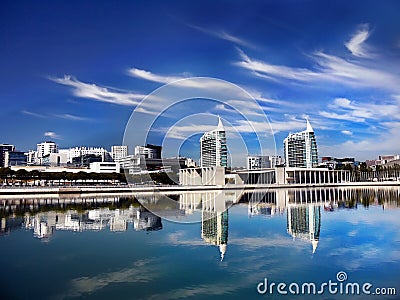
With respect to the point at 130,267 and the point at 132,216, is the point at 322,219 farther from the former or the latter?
the point at 130,267

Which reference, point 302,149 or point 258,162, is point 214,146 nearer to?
point 258,162

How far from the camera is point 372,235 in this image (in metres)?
8.89

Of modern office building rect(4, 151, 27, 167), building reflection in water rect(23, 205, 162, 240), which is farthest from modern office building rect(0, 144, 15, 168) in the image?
building reflection in water rect(23, 205, 162, 240)

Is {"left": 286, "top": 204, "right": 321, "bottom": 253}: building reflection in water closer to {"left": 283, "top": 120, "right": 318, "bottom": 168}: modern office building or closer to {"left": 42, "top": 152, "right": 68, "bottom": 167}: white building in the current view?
{"left": 283, "top": 120, "right": 318, "bottom": 168}: modern office building

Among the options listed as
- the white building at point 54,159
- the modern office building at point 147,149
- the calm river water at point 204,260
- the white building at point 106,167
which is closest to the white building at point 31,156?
the white building at point 54,159

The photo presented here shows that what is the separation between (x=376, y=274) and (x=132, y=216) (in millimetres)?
9756

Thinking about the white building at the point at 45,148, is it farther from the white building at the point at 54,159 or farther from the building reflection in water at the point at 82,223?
the building reflection in water at the point at 82,223

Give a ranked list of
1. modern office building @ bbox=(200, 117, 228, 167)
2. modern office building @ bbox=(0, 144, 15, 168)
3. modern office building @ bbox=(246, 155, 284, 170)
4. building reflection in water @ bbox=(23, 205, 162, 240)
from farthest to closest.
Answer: modern office building @ bbox=(0, 144, 15, 168), modern office building @ bbox=(246, 155, 284, 170), modern office building @ bbox=(200, 117, 228, 167), building reflection in water @ bbox=(23, 205, 162, 240)

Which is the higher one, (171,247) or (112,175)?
(112,175)

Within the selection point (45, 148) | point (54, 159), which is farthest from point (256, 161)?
point (45, 148)

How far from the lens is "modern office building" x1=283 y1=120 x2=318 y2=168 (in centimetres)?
6097

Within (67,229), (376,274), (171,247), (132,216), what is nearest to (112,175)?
(132,216)

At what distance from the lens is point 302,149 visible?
6231 centimetres

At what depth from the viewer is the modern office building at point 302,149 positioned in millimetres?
60969
